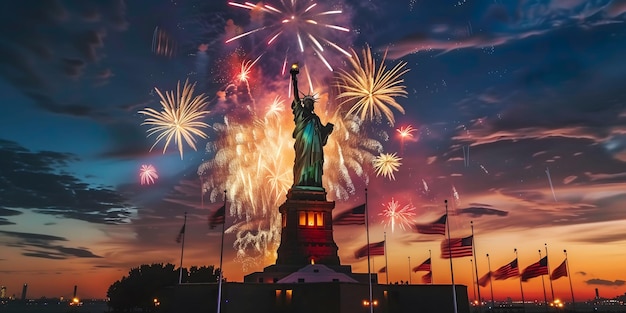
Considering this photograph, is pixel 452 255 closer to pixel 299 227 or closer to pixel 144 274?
pixel 299 227

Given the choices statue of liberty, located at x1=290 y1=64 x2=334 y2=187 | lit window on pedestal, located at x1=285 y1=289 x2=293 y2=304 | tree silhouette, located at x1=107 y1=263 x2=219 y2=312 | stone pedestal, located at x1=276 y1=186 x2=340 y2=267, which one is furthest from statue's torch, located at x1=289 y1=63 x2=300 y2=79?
tree silhouette, located at x1=107 y1=263 x2=219 y2=312

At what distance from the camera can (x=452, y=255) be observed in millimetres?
41312

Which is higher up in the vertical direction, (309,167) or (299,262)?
(309,167)

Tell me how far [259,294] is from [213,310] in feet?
17.6

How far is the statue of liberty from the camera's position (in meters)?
67.7

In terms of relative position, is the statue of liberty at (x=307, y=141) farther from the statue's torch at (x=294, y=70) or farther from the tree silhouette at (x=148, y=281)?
the tree silhouette at (x=148, y=281)

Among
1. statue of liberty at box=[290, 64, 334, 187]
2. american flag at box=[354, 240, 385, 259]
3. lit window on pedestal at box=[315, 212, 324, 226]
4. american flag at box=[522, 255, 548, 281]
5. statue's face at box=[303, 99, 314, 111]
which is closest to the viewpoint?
american flag at box=[354, 240, 385, 259]

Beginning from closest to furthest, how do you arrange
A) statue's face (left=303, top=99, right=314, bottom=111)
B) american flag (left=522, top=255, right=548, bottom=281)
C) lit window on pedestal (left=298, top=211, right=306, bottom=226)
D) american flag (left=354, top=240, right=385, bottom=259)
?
american flag (left=354, top=240, right=385, bottom=259), american flag (left=522, top=255, right=548, bottom=281), lit window on pedestal (left=298, top=211, right=306, bottom=226), statue's face (left=303, top=99, right=314, bottom=111)

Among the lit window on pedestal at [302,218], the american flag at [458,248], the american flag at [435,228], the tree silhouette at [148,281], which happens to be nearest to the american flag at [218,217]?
the american flag at [435,228]

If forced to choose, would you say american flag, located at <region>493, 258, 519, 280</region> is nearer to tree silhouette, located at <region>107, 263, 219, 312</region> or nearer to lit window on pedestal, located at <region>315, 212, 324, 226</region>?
lit window on pedestal, located at <region>315, 212, 324, 226</region>

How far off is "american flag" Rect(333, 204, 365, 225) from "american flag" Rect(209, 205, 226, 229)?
9447 mm

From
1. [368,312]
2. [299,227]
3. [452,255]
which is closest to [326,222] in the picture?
[299,227]

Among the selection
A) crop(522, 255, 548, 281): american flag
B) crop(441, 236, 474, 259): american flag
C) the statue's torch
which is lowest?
crop(522, 255, 548, 281): american flag

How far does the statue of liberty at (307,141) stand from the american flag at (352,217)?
2642 cm
